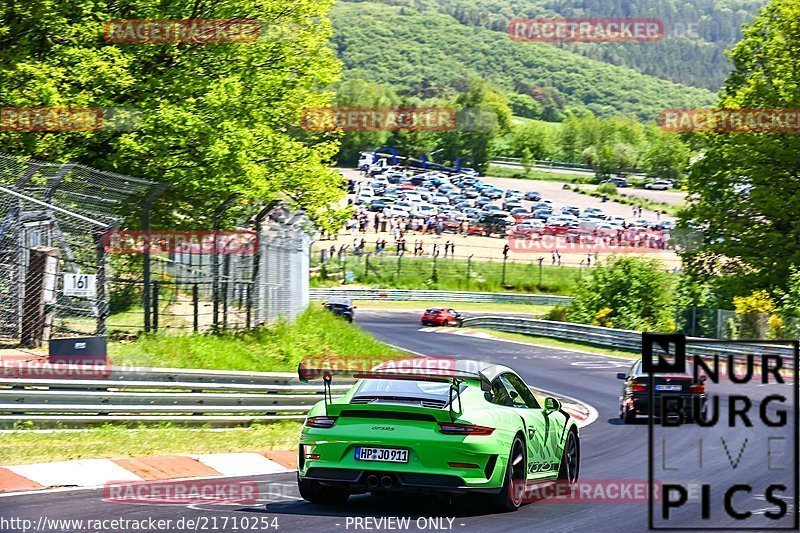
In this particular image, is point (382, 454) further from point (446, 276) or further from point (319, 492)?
point (446, 276)

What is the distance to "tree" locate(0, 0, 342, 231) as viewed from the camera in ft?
74.0

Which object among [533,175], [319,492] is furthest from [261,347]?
[533,175]

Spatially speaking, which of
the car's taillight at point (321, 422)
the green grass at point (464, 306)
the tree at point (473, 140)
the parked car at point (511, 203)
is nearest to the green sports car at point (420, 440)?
the car's taillight at point (321, 422)

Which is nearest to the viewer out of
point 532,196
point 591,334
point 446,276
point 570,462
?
point 570,462

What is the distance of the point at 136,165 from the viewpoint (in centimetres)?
2370

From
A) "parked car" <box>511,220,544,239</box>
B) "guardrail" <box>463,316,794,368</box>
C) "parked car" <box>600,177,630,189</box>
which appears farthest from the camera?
"parked car" <box>600,177,630,189</box>

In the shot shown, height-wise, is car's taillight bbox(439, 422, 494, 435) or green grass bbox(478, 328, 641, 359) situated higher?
car's taillight bbox(439, 422, 494, 435)

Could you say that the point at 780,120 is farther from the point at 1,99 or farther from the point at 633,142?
the point at 633,142

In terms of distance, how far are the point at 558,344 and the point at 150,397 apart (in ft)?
112

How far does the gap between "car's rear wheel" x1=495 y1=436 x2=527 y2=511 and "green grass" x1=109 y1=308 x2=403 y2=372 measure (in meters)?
7.73

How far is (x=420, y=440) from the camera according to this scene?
31.2 ft

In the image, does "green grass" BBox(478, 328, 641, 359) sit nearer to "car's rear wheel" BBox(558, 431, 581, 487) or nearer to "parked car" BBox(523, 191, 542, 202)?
"car's rear wheel" BBox(558, 431, 581, 487)

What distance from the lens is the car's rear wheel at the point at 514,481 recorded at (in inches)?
388

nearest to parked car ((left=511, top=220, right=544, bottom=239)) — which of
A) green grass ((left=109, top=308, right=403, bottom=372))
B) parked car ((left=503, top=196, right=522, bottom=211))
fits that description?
parked car ((left=503, top=196, right=522, bottom=211))
